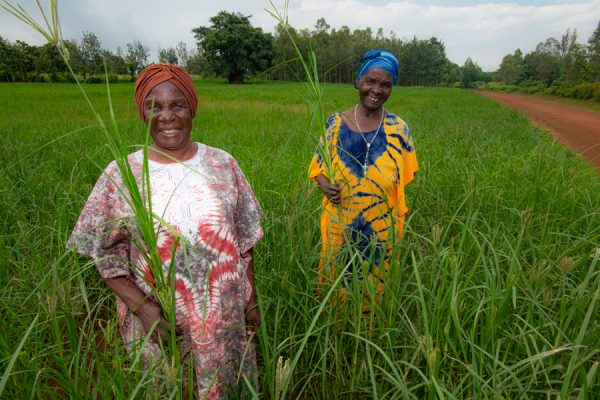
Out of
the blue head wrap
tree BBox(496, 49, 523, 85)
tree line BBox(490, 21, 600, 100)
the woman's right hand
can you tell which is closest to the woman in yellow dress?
the blue head wrap

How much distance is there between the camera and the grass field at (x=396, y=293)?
94 centimetres

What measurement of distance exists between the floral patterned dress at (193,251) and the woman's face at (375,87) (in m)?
0.83

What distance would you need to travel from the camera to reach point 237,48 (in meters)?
34.1

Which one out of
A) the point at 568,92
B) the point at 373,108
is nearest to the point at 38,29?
the point at 373,108

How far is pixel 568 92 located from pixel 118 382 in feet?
103

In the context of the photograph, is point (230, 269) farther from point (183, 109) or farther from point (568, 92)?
point (568, 92)

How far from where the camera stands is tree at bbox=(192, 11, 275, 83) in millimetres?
33888

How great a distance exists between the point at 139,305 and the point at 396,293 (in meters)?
0.80

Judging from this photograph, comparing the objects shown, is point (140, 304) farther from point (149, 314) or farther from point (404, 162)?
point (404, 162)

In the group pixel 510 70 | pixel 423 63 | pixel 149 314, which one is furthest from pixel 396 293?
pixel 510 70

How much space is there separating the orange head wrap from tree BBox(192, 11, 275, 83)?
1327 inches

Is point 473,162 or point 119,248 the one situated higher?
point 119,248

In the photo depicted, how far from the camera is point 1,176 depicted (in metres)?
2.79

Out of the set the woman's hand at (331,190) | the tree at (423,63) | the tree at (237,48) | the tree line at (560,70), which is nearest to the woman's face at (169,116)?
the woman's hand at (331,190)
